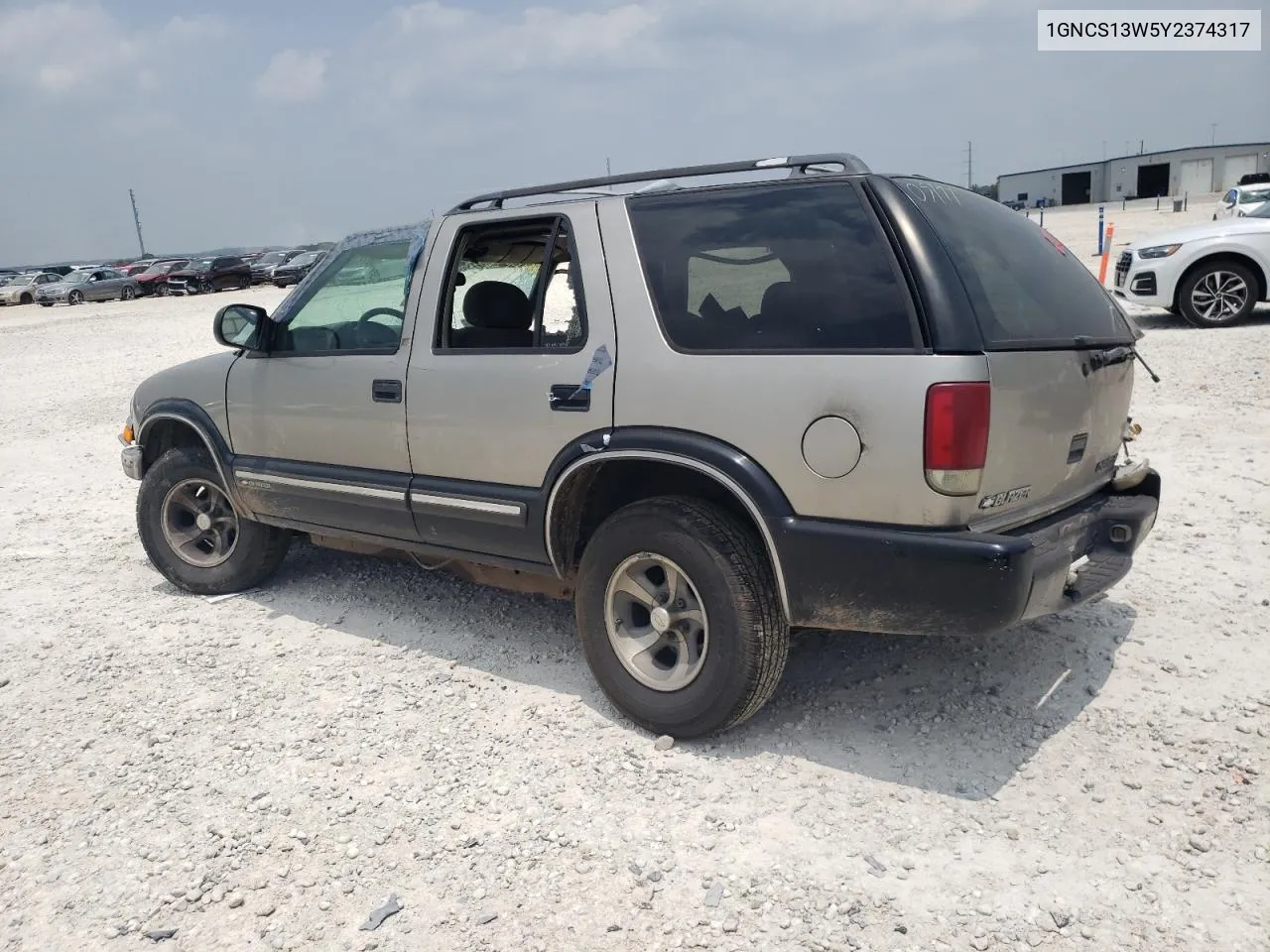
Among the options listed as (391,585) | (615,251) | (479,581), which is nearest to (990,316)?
(615,251)

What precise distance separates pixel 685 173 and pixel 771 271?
1.97 feet

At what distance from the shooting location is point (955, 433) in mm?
2869

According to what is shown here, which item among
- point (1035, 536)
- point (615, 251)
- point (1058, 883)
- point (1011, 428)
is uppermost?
point (615, 251)

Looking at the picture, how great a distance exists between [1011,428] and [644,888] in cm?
174

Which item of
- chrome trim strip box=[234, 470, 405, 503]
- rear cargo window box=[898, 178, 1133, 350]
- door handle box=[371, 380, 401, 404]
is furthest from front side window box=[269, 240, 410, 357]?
rear cargo window box=[898, 178, 1133, 350]

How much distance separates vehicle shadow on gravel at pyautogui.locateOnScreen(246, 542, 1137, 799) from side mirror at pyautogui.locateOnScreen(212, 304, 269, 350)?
4.52 feet

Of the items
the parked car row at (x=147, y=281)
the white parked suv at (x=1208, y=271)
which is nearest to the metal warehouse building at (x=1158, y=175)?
the parked car row at (x=147, y=281)

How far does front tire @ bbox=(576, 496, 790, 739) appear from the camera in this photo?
10.9 feet

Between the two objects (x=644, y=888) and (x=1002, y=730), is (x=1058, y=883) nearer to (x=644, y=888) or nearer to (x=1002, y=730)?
(x=1002, y=730)

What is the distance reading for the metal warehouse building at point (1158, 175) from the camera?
71500 mm

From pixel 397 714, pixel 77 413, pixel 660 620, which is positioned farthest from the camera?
pixel 77 413

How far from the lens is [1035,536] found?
309 cm

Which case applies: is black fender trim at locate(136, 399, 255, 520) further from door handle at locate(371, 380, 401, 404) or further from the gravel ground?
door handle at locate(371, 380, 401, 404)

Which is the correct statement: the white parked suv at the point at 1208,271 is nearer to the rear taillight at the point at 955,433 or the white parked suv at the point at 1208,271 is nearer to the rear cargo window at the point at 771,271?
the rear cargo window at the point at 771,271
